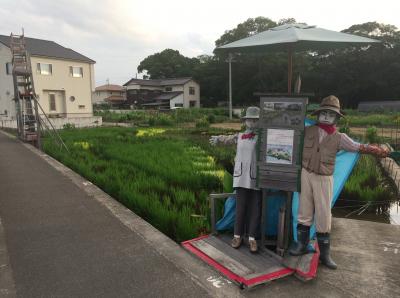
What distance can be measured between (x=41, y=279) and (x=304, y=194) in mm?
2508

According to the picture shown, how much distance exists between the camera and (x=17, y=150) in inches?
459

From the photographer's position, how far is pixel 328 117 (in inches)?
121

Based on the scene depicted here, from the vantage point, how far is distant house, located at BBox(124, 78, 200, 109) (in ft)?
165

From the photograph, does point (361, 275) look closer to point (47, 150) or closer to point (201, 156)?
point (201, 156)

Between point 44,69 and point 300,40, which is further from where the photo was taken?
point 44,69

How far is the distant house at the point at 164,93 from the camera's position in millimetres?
50344

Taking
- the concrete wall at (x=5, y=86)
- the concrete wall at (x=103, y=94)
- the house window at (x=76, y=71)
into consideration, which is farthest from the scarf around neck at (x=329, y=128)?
the concrete wall at (x=103, y=94)

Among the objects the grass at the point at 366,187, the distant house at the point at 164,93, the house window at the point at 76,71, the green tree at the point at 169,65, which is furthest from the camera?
the green tree at the point at 169,65

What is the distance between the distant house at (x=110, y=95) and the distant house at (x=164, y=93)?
3932mm

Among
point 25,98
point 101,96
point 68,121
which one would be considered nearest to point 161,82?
point 101,96

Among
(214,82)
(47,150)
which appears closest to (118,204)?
(47,150)

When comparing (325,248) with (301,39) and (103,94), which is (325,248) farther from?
(103,94)

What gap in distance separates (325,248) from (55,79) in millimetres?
27172

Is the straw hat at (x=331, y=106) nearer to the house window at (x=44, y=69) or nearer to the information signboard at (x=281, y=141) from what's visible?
the information signboard at (x=281, y=141)
